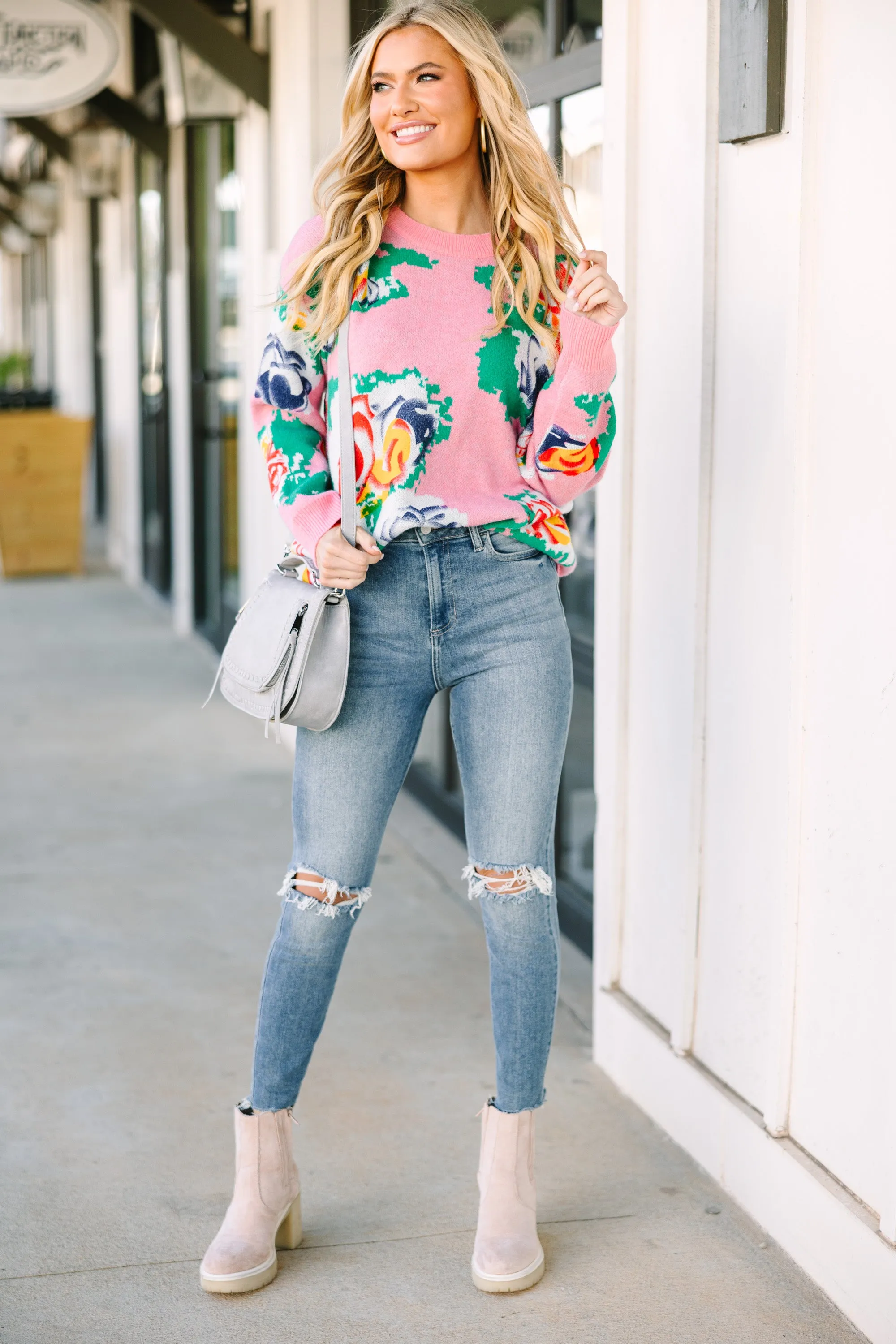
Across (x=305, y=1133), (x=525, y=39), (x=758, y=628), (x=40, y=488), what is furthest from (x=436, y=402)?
(x=40, y=488)

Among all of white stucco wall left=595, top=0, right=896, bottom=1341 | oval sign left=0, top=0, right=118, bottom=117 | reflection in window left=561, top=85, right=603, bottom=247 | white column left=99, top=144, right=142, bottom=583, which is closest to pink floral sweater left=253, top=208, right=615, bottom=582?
white stucco wall left=595, top=0, right=896, bottom=1341

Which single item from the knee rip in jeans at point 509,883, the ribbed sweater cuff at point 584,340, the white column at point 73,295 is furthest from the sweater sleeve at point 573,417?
the white column at point 73,295

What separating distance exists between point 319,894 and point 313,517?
49 cm

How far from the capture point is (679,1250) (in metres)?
2.10

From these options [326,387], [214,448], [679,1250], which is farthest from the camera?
[214,448]

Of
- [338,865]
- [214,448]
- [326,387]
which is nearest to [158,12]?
[214,448]

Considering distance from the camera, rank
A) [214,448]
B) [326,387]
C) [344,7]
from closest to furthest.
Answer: [326,387] → [344,7] → [214,448]

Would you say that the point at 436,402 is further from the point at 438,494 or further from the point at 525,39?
the point at 525,39

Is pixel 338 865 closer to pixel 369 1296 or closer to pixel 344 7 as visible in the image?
pixel 369 1296

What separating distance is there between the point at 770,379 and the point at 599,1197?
4.01 ft

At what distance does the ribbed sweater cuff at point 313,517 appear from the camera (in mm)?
1874

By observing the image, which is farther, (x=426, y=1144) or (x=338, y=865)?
(x=426, y=1144)

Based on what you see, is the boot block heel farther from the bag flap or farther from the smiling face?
the smiling face

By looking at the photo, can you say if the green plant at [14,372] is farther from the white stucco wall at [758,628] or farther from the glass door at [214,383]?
the white stucco wall at [758,628]
